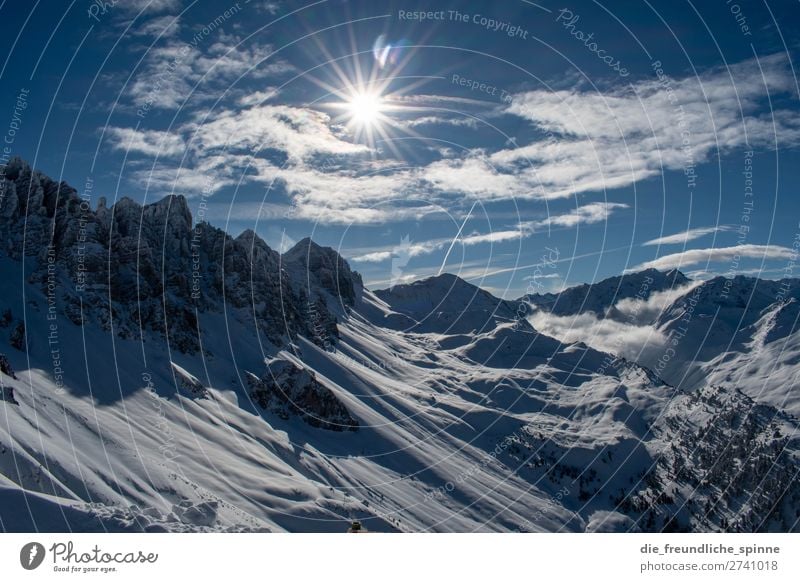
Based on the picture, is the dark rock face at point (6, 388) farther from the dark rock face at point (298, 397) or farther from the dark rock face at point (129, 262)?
the dark rock face at point (298, 397)

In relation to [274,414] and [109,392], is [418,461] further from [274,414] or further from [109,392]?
[109,392]

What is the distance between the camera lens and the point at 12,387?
54.9 meters

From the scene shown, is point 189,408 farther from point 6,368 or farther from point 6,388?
point 6,388

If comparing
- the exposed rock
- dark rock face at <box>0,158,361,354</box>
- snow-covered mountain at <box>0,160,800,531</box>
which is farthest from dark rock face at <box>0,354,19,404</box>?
dark rock face at <box>0,158,361,354</box>

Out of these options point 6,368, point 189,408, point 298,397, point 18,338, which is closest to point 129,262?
point 18,338

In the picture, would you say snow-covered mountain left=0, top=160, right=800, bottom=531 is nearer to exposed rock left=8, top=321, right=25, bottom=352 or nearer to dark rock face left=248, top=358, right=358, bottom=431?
exposed rock left=8, top=321, right=25, bottom=352

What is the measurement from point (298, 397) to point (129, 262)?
47.1 meters

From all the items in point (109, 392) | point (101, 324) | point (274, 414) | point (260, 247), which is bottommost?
point (274, 414)

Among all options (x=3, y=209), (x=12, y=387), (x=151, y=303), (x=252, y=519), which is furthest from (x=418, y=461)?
(x=3, y=209)

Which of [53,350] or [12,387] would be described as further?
[53,350]

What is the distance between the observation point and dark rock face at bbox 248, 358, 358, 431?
115 m

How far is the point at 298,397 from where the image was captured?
123 metres
